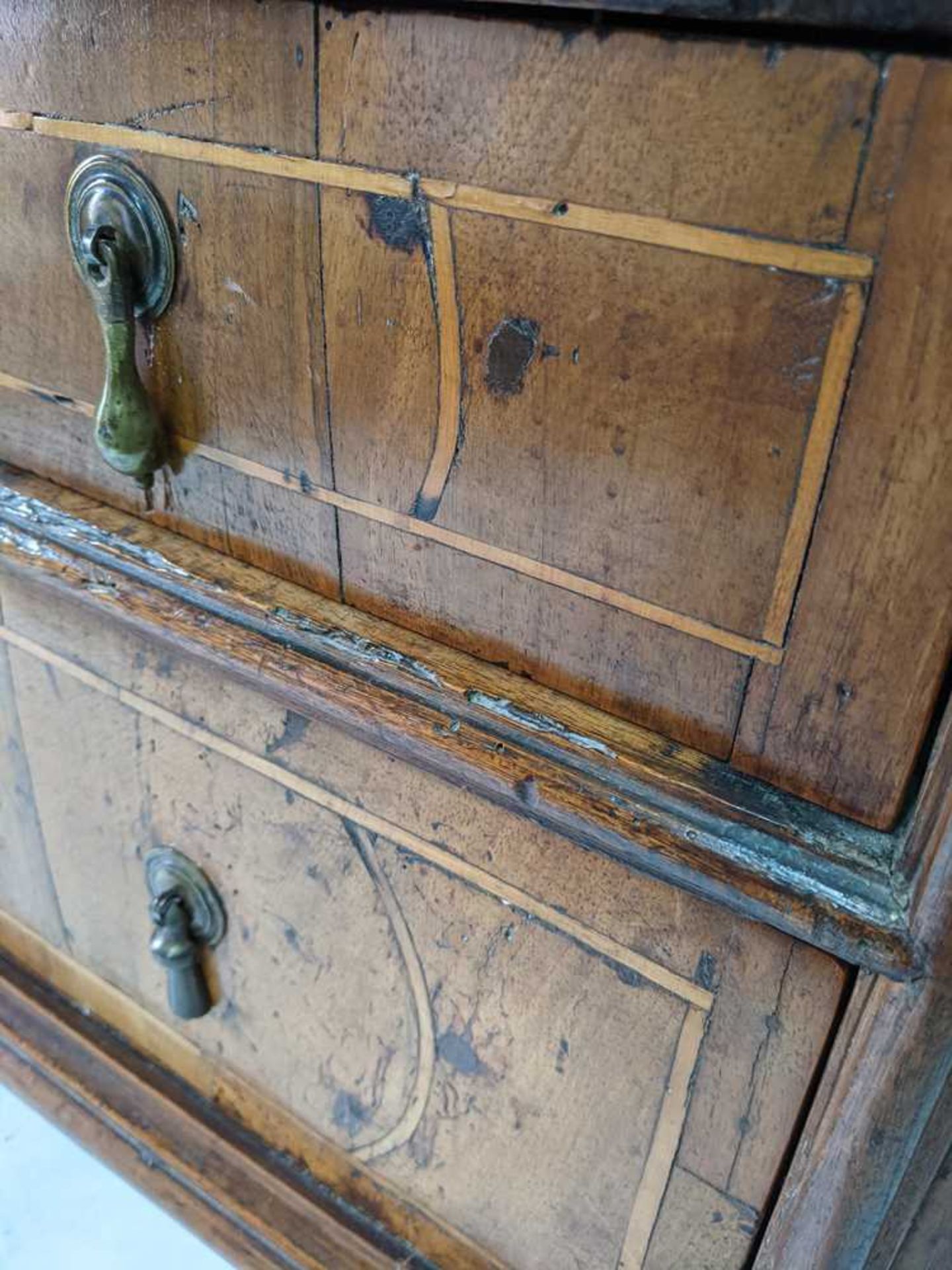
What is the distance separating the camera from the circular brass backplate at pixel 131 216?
0.48m

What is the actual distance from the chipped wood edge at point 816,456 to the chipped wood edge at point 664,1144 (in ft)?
0.70

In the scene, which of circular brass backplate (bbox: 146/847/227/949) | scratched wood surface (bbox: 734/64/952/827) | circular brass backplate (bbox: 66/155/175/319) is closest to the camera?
scratched wood surface (bbox: 734/64/952/827)

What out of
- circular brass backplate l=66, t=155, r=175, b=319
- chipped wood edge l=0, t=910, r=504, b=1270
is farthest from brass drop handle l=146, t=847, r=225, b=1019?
circular brass backplate l=66, t=155, r=175, b=319

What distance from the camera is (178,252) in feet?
1.60

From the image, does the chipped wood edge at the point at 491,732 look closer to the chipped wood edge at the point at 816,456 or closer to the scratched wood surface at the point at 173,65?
the chipped wood edge at the point at 816,456

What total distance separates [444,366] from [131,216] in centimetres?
18

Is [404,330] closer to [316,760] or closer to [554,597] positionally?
[554,597]

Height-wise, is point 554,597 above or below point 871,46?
below

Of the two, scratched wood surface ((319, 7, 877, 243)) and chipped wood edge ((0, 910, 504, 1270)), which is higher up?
scratched wood surface ((319, 7, 877, 243))

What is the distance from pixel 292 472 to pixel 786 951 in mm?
321

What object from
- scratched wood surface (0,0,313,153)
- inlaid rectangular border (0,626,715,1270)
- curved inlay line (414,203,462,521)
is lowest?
inlaid rectangular border (0,626,715,1270)

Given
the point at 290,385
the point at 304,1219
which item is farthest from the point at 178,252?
the point at 304,1219

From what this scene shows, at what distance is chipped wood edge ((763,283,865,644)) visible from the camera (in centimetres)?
34

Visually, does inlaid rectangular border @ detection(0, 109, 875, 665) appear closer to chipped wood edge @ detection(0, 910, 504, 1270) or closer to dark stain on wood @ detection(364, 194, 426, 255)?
dark stain on wood @ detection(364, 194, 426, 255)
